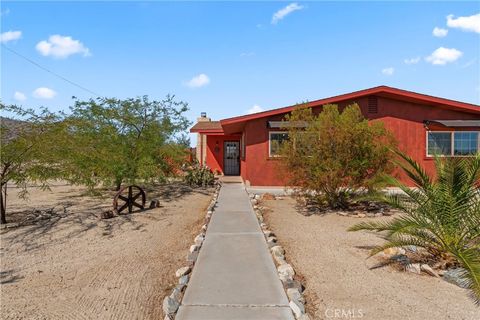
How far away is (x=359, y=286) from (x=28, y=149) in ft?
24.9

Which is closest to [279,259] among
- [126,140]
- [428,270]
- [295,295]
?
[295,295]

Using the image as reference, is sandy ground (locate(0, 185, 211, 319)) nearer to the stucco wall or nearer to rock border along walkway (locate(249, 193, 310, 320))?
rock border along walkway (locate(249, 193, 310, 320))

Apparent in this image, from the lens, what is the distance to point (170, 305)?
143 inches

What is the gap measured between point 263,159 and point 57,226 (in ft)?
25.1

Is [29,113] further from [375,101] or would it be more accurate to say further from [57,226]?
[375,101]

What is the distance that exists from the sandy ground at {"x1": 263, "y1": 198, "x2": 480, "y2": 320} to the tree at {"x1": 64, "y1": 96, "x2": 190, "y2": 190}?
6591mm

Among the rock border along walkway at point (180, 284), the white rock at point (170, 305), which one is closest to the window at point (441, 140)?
the rock border along walkway at point (180, 284)

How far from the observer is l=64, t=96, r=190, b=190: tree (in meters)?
10.6

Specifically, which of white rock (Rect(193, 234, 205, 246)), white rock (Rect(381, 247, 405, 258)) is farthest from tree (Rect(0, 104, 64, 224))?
white rock (Rect(381, 247, 405, 258))

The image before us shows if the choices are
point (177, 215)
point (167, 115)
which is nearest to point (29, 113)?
point (177, 215)

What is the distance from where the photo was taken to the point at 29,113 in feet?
25.9

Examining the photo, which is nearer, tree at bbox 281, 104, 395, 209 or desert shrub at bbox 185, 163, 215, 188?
tree at bbox 281, 104, 395, 209

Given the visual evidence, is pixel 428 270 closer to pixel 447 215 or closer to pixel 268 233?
pixel 447 215

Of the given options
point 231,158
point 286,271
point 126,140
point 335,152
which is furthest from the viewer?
point 231,158
